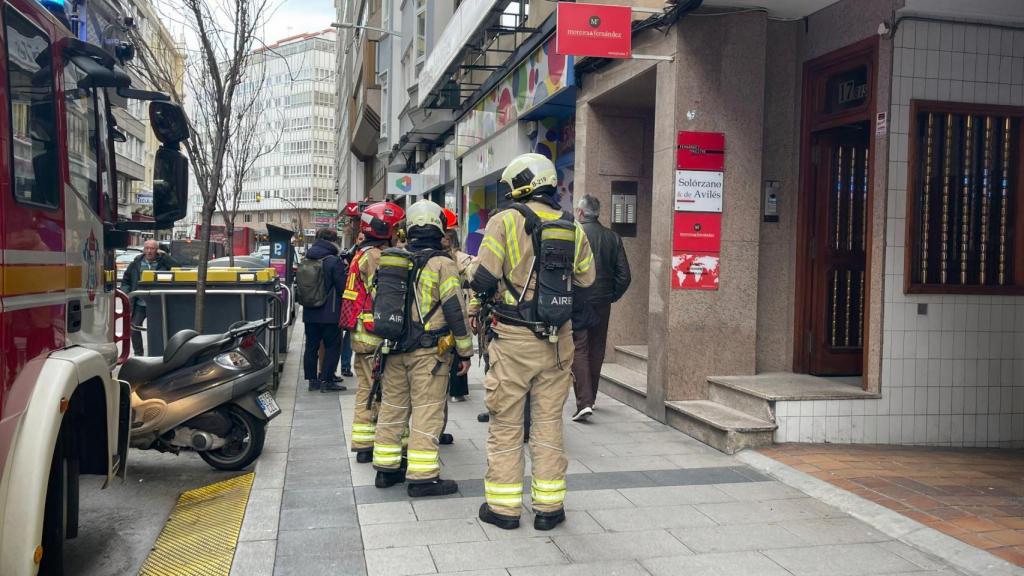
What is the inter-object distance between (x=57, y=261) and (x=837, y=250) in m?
6.54

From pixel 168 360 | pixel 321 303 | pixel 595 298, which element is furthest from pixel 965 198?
pixel 168 360

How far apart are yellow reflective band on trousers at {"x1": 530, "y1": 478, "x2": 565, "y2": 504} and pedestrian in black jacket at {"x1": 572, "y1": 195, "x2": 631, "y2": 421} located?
248cm

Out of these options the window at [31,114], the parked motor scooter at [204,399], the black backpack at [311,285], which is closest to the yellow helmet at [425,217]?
the parked motor scooter at [204,399]

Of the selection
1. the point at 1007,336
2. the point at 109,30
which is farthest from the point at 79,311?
the point at 1007,336

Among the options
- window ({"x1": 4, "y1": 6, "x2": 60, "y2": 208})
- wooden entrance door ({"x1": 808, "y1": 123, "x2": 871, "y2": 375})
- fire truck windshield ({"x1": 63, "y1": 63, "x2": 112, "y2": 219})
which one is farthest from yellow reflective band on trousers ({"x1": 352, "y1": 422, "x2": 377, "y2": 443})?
wooden entrance door ({"x1": 808, "y1": 123, "x2": 871, "y2": 375})

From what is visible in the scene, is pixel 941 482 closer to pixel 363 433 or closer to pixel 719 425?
pixel 719 425

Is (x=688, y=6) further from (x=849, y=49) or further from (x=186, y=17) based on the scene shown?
(x=186, y=17)

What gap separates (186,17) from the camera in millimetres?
9531

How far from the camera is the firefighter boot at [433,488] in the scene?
17.8 feet

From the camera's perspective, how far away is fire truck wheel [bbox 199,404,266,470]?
246 inches

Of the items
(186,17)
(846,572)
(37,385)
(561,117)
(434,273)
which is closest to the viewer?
(37,385)

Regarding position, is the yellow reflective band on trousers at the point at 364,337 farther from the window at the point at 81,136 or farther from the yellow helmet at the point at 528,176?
the window at the point at 81,136

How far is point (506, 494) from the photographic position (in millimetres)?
4832

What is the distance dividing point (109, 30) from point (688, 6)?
4576 millimetres
